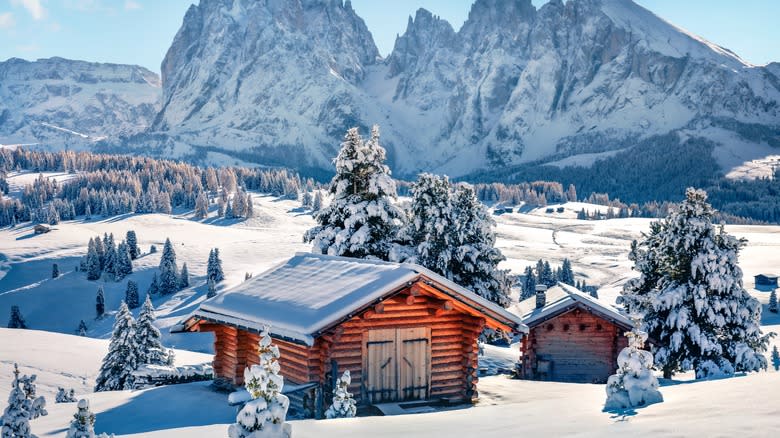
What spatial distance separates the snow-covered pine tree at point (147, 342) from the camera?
38.8m

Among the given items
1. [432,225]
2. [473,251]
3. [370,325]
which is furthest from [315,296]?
[473,251]

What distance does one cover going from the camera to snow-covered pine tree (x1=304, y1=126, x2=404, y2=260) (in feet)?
110

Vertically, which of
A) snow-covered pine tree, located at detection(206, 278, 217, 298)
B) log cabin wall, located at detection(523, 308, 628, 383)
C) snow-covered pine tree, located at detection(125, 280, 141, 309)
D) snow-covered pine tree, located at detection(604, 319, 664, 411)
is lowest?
snow-covered pine tree, located at detection(125, 280, 141, 309)

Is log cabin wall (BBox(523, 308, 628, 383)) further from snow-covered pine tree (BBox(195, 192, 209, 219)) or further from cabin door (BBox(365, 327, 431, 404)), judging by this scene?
snow-covered pine tree (BBox(195, 192, 209, 219))

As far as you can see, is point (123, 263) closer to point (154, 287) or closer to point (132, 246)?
point (132, 246)

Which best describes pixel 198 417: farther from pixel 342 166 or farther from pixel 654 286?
pixel 654 286

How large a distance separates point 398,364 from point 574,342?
49.0ft

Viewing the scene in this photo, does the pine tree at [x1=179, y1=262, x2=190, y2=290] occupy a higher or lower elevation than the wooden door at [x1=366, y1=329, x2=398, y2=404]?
lower

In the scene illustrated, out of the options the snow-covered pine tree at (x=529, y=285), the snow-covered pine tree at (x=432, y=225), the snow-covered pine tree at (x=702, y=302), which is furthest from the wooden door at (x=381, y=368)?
the snow-covered pine tree at (x=529, y=285)

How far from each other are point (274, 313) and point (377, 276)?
288cm

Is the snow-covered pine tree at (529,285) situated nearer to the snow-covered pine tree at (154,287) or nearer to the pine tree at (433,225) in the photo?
the snow-covered pine tree at (154,287)

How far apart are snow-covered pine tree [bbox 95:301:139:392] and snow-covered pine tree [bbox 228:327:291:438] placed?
2958cm

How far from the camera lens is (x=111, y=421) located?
1728 centimetres

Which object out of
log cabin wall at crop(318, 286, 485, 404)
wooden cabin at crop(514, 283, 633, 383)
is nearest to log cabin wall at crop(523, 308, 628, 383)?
wooden cabin at crop(514, 283, 633, 383)
